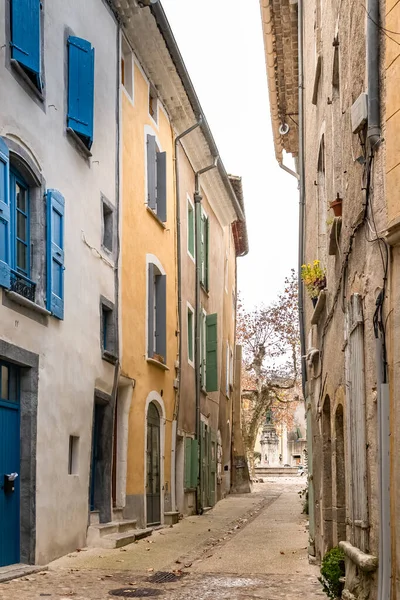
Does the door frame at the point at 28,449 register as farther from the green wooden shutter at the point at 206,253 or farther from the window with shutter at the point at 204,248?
the green wooden shutter at the point at 206,253

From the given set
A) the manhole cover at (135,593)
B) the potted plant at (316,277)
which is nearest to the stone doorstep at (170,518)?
the potted plant at (316,277)

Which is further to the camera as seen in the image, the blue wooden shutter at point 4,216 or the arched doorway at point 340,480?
the blue wooden shutter at point 4,216

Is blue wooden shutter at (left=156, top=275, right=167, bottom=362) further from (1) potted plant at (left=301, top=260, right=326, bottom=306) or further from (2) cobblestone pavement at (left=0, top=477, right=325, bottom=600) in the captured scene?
(1) potted plant at (left=301, top=260, right=326, bottom=306)

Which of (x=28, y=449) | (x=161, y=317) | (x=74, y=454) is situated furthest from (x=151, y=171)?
(x=28, y=449)

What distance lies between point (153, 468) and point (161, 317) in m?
2.89

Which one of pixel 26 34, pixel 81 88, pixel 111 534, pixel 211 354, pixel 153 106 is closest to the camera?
pixel 26 34

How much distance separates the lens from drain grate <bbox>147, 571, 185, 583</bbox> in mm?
9820

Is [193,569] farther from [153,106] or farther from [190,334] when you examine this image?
[190,334]

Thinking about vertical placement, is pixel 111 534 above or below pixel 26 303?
below

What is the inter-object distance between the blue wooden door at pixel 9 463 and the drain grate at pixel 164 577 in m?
1.58

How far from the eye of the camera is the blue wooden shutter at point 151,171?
1725 cm

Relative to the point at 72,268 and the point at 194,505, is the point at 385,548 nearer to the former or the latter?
the point at 72,268

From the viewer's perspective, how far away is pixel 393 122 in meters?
6.26

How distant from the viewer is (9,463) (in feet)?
34.0
